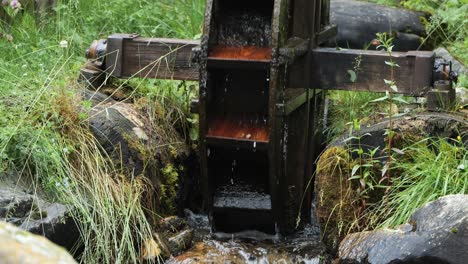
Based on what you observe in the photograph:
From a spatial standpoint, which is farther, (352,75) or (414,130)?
(352,75)

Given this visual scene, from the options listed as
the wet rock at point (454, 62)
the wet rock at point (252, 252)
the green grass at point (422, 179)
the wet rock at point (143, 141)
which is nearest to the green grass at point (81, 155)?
the wet rock at point (143, 141)

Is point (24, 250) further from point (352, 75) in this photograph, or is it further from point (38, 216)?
point (352, 75)

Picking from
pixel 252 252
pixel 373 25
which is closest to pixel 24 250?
pixel 252 252

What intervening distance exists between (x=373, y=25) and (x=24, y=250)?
766 cm

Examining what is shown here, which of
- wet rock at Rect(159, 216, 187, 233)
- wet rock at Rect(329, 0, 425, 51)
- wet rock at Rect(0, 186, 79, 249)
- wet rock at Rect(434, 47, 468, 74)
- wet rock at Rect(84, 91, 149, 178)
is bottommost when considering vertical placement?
wet rock at Rect(159, 216, 187, 233)

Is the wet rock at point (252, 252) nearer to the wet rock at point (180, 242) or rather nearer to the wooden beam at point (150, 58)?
the wet rock at point (180, 242)

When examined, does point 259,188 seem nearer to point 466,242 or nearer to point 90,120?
point 90,120

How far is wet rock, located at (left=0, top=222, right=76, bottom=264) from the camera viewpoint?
1391 millimetres

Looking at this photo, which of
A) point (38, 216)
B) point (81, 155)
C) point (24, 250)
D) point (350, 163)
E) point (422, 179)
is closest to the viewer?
point (24, 250)

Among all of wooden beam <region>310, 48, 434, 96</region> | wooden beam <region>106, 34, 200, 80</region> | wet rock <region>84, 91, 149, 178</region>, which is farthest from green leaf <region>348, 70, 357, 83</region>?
wet rock <region>84, 91, 149, 178</region>

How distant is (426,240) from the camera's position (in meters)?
3.86

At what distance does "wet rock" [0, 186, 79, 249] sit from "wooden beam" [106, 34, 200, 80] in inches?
73.8

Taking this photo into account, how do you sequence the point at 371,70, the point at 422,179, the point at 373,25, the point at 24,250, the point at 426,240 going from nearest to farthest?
the point at 24,250
the point at 426,240
the point at 422,179
the point at 371,70
the point at 373,25

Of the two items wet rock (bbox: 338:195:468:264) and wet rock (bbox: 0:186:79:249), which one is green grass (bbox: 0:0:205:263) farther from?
wet rock (bbox: 338:195:468:264)
